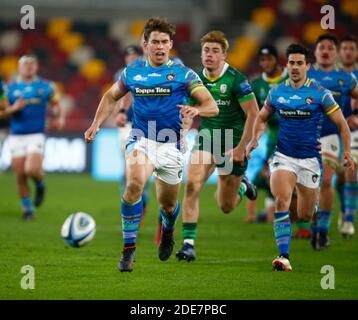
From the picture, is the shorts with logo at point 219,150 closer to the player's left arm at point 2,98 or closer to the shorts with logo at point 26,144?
the player's left arm at point 2,98

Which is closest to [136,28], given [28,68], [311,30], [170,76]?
[311,30]

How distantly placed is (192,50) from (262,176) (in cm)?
1334

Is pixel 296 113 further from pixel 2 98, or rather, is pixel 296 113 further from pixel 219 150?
pixel 2 98

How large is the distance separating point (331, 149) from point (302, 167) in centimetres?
190

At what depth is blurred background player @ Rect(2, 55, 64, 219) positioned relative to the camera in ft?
46.2

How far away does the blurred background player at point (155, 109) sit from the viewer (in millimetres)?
8648

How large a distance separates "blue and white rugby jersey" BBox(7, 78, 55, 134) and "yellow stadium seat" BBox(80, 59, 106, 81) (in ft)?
44.2

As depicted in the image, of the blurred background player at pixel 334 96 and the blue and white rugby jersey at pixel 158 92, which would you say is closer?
the blue and white rugby jersey at pixel 158 92

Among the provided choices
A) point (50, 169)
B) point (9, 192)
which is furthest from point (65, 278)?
point (50, 169)

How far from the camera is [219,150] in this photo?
1032 cm

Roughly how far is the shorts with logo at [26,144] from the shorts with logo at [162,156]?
222 inches

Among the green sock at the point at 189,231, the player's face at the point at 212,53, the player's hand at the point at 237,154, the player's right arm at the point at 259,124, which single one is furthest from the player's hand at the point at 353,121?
the green sock at the point at 189,231

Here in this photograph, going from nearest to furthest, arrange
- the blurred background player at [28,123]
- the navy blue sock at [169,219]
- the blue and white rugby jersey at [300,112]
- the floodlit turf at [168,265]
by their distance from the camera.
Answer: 1. the floodlit turf at [168,265]
2. the navy blue sock at [169,219]
3. the blue and white rugby jersey at [300,112]
4. the blurred background player at [28,123]

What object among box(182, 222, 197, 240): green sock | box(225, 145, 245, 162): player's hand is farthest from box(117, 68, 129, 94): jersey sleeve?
box(225, 145, 245, 162): player's hand
